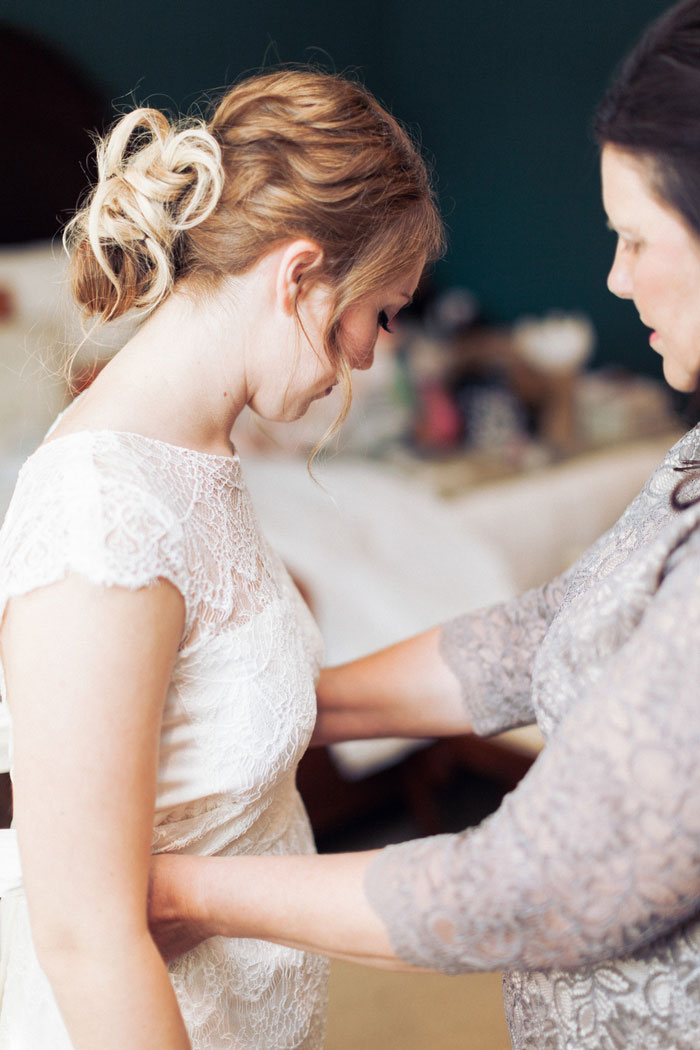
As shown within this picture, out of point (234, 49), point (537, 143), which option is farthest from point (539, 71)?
point (234, 49)

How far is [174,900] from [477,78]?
462cm

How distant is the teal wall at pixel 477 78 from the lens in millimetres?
4016

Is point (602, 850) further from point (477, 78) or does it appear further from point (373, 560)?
point (477, 78)

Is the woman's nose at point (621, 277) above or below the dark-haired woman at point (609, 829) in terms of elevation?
above

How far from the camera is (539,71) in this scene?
4.32 meters

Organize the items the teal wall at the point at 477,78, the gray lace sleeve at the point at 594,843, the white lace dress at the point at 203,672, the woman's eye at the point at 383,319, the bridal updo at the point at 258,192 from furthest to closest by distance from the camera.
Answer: the teal wall at the point at 477,78
the woman's eye at the point at 383,319
the bridal updo at the point at 258,192
the white lace dress at the point at 203,672
the gray lace sleeve at the point at 594,843

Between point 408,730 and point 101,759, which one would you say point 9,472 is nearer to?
point 408,730

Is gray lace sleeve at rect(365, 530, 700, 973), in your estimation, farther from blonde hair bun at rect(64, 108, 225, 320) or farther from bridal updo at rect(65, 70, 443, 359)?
blonde hair bun at rect(64, 108, 225, 320)

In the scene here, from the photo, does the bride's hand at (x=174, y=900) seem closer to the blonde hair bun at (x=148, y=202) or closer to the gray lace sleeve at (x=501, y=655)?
the gray lace sleeve at (x=501, y=655)

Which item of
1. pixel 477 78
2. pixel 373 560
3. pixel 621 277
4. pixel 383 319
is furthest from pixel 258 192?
pixel 477 78

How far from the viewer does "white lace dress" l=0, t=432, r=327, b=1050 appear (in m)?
0.78

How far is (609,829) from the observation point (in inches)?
26.2

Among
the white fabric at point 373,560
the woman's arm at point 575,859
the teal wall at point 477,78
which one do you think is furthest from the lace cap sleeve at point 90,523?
the teal wall at point 477,78

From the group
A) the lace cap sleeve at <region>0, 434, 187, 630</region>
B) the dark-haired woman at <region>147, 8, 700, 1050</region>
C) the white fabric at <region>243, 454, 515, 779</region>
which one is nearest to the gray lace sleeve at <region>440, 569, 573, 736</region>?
the dark-haired woman at <region>147, 8, 700, 1050</region>
